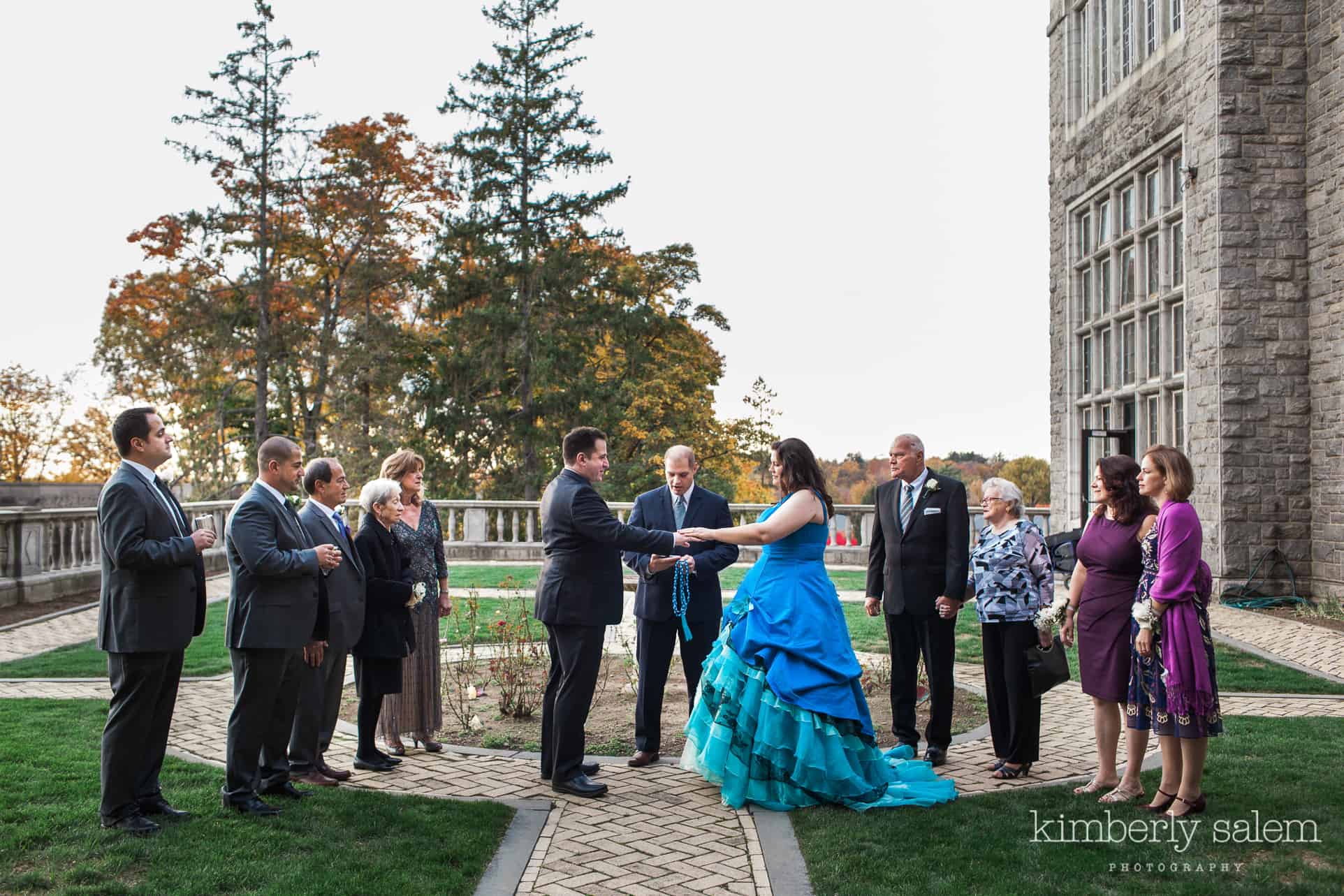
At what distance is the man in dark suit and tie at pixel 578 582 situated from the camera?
18.9 feet

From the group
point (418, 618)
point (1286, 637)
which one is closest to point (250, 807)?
point (418, 618)

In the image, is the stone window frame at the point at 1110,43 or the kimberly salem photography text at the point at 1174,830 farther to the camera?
the stone window frame at the point at 1110,43

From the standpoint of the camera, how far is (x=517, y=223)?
30000 mm

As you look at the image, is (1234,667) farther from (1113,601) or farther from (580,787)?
(580,787)

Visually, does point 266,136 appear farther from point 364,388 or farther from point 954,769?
point 954,769

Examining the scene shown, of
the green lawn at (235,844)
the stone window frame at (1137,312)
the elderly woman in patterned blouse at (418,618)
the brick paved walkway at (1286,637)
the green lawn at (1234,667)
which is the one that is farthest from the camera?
the stone window frame at (1137,312)

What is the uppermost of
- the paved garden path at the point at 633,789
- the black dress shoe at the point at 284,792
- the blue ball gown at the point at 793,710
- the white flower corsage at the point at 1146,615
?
the white flower corsage at the point at 1146,615

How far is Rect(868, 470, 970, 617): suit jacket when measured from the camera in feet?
20.8

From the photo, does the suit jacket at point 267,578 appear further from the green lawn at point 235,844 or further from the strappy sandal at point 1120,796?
the strappy sandal at point 1120,796

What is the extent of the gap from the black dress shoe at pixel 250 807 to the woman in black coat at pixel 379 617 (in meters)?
1.15

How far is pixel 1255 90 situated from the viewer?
1349cm

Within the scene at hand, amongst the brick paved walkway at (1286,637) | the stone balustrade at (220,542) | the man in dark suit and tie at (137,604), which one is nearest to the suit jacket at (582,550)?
the man in dark suit and tie at (137,604)

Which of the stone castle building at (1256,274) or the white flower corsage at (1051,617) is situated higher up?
the stone castle building at (1256,274)

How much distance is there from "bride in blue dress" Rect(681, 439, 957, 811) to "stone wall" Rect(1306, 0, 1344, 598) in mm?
9646
